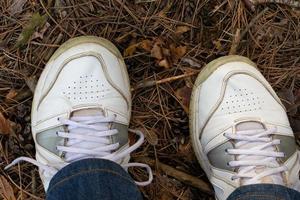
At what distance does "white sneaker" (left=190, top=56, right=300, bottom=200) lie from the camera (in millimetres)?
1695

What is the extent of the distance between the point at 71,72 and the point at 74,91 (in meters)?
0.07

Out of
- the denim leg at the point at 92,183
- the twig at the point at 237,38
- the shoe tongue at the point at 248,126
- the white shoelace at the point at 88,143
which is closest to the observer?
the denim leg at the point at 92,183

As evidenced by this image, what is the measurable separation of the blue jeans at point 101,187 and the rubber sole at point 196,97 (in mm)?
242

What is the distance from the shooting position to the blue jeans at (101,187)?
1436 mm

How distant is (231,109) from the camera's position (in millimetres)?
1776

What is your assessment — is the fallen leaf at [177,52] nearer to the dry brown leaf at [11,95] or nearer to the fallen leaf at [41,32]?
the fallen leaf at [41,32]

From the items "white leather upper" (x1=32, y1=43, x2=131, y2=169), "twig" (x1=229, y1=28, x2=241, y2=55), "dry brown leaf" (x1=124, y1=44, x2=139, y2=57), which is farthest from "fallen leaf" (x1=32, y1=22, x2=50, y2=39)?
"twig" (x1=229, y1=28, x2=241, y2=55)

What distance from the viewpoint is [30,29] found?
1.83 metres

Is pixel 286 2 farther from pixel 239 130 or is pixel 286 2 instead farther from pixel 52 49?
pixel 52 49

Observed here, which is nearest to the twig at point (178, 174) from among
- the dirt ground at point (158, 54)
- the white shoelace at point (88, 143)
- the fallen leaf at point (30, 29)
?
the dirt ground at point (158, 54)

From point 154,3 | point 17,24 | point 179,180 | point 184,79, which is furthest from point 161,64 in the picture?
point 17,24

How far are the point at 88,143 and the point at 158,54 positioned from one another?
1.34ft

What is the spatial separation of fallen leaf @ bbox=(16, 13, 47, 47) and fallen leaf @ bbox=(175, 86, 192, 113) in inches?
20.8

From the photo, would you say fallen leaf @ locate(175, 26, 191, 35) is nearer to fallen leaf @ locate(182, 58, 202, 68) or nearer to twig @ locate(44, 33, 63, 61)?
fallen leaf @ locate(182, 58, 202, 68)
